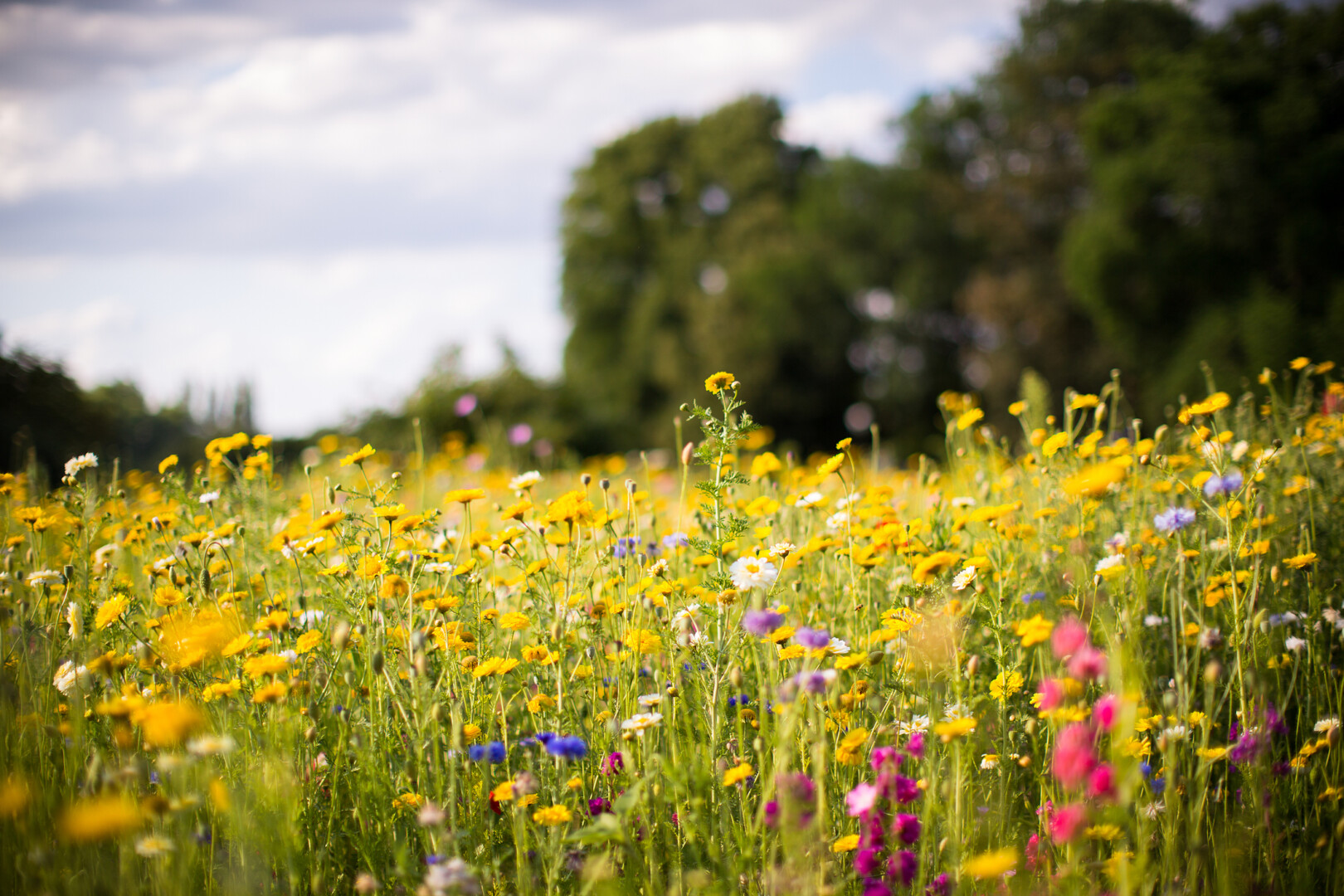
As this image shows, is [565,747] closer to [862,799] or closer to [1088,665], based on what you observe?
[862,799]

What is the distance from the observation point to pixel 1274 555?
266cm

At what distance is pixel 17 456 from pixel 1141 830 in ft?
19.6

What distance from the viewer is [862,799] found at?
4.78 ft

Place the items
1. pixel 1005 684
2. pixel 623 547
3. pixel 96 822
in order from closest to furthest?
pixel 96 822 → pixel 1005 684 → pixel 623 547

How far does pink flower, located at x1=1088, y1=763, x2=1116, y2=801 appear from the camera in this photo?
1075 millimetres

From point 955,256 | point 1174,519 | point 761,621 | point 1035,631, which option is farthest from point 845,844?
point 955,256

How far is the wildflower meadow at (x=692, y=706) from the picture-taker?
1.42 metres

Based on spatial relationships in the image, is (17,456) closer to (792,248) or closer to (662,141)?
(792,248)

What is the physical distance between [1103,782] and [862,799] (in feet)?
1.59

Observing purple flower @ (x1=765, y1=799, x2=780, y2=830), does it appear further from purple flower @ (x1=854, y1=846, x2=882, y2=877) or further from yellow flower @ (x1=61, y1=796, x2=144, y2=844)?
yellow flower @ (x1=61, y1=796, x2=144, y2=844)

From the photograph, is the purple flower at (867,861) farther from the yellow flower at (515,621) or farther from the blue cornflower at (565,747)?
the yellow flower at (515,621)

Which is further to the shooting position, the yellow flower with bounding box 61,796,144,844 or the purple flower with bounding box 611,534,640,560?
the purple flower with bounding box 611,534,640,560

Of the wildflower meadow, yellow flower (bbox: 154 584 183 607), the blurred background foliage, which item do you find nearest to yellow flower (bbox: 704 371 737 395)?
the wildflower meadow

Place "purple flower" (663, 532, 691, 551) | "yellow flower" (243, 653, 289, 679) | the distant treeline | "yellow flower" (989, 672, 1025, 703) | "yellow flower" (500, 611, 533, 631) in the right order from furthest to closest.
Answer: the distant treeline → "purple flower" (663, 532, 691, 551) → "yellow flower" (500, 611, 533, 631) → "yellow flower" (989, 672, 1025, 703) → "yellow flower" (243, 653, 289, 679)
